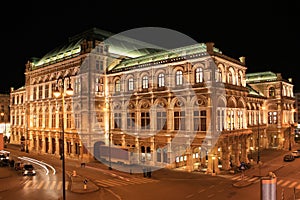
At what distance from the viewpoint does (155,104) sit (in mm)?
46719

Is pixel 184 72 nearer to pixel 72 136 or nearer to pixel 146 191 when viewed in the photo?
pixel 146 191

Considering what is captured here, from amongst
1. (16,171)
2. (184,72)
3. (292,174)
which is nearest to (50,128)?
(16,171)

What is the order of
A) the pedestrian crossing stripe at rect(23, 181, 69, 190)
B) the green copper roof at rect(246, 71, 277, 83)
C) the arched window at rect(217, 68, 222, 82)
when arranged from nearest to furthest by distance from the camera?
the pedestrian crossing stripe at rect(23, 181, 69, 190), the arched window at rect(217, 68, 222, 82), the green copper roof at rect(246, 71, 277, 83)

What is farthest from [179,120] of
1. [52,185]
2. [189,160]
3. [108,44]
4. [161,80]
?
[108,44]

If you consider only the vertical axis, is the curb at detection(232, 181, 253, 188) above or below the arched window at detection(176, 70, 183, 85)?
below

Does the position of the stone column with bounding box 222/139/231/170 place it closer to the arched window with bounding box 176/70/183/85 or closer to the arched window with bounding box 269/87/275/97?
the arched window with bounding box 176/70/183/85

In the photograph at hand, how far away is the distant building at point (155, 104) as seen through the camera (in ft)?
137

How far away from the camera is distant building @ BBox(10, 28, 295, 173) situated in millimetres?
41844

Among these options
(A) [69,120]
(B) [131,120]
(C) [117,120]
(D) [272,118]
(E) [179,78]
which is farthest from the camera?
(D) [272,118]

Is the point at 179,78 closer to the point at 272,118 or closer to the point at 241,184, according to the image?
the point at 241,184

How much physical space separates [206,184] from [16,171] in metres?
28.9

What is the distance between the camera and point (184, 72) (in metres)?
43.3

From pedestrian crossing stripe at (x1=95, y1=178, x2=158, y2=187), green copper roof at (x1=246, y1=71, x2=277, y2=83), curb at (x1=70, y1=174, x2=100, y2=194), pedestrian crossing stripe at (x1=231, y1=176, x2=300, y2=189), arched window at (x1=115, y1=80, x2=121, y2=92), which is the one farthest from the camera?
green copper roof at (x1=246, y1=71, x2=277, y2=83)

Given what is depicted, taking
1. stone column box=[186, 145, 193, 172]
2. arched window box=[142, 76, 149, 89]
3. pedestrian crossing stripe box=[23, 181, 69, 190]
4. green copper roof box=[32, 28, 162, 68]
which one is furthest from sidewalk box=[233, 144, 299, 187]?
green copper roof box=[32, 28, 162, 68]
